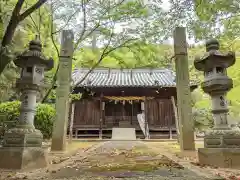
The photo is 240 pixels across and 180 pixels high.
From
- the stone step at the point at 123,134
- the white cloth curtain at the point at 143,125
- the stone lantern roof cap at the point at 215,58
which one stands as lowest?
the stone step at the point at 123,134

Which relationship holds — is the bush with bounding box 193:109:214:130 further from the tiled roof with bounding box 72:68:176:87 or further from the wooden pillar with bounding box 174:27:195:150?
the wooden pillar with bounding box 174:27:195:150

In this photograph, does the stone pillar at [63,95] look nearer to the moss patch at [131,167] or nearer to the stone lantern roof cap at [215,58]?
the moss patch at [131,167]

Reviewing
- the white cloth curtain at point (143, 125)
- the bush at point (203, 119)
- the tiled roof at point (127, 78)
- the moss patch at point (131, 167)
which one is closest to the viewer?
the moss patch at point (131, 167)

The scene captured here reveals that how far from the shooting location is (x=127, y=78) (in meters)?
22.3

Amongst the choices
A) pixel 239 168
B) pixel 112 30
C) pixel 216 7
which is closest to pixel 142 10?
pixel 112 30

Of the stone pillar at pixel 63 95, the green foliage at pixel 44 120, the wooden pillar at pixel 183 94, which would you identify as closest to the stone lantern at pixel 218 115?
the wooden pillar at pixel 183 94

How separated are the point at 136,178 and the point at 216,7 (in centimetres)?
492

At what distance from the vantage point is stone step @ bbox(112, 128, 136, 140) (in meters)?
17.2

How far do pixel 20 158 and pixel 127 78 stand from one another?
18186mm

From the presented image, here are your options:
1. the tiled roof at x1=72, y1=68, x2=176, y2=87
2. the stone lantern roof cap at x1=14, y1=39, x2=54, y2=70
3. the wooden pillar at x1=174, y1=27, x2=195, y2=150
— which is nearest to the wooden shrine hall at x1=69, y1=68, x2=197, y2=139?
the tiled roof at x1=72, y1=68, x2=176, y2=87

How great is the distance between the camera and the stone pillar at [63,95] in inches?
294

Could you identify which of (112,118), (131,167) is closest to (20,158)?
(131,167)

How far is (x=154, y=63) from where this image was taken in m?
13.1

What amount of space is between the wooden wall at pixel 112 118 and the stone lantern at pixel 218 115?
1417 cm
